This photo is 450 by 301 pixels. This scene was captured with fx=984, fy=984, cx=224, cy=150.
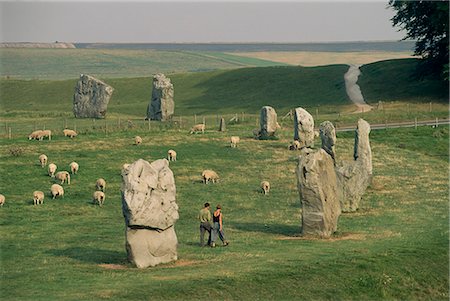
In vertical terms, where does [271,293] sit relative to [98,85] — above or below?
below

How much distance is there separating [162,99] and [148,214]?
5823 cm

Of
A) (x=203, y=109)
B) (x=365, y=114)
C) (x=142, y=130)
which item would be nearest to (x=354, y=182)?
(x=142, y=130)

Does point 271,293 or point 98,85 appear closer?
point 271,293

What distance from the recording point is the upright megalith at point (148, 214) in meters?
38.7

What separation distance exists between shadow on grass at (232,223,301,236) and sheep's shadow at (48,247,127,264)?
345 inches

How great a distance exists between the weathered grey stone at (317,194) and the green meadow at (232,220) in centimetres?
93

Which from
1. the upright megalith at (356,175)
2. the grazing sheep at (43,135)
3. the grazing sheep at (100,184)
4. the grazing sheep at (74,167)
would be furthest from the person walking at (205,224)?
the grazing sheep at (43,135)

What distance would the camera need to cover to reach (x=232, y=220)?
51344mm

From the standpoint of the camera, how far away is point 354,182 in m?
55.9

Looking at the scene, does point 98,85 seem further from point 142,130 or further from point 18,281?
point 18,281

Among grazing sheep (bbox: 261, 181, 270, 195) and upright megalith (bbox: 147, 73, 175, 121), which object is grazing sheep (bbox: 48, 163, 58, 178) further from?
upright megalith (bbox: 147, 73, 175, 121)

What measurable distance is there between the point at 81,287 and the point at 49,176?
27778 mm

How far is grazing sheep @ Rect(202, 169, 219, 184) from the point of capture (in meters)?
61.7

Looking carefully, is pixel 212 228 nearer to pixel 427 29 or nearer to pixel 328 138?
pixel 328 138
